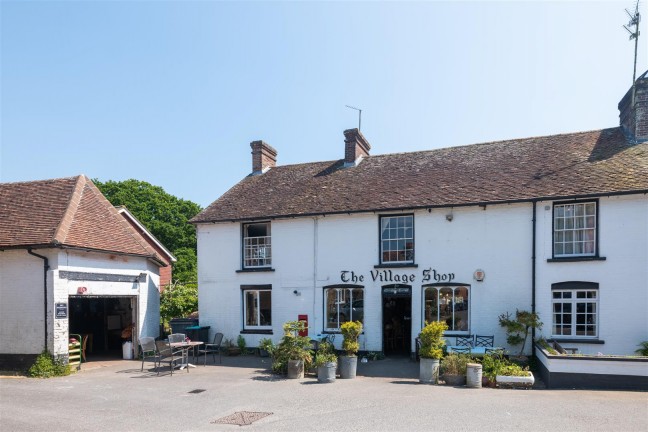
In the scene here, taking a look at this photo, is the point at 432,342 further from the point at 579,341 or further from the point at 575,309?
the point at 575,309

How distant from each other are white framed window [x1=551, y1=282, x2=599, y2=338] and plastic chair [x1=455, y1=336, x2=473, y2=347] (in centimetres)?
249

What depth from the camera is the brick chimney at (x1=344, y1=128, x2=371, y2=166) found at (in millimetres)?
19703

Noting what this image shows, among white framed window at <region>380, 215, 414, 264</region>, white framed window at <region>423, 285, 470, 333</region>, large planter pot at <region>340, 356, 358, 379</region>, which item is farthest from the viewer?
white framed window at <region>380, 215, 414, 264</region>

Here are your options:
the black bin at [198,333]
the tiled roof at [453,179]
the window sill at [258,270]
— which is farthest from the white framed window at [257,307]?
the tiled roof at [453,179]

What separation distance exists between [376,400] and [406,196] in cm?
805

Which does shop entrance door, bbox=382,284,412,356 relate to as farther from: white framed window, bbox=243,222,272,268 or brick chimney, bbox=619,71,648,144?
brick chimney, bbox=619,71,648,144

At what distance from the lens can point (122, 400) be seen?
35.2 feet

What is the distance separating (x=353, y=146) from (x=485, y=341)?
9.65 metres

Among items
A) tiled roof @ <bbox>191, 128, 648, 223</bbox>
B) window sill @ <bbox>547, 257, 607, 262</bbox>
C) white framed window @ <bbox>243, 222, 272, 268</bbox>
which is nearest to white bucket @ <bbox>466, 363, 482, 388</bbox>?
window sill @ <bbox>547, 257, 607, 262</bbox>

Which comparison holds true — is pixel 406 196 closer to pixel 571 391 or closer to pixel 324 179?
pixel 324 179

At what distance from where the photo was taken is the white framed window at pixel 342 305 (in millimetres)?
16656

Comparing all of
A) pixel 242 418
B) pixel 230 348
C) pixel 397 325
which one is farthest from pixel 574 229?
pixel 230 348

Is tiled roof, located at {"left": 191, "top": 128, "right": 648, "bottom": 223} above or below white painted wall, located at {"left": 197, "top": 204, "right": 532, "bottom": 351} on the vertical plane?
above

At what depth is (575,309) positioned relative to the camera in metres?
14.1
